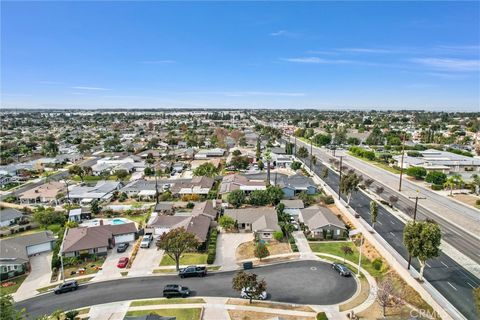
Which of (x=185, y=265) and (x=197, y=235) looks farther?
(x=197, y=235)

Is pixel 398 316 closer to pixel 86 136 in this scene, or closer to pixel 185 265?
pixel 185 265

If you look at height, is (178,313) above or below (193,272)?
below

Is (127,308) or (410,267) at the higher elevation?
(410,267)

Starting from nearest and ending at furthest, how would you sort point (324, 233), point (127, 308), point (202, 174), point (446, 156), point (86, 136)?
point (127, 308), point (324, 233), point (202, 174), point (446, 156), point (86, 136)

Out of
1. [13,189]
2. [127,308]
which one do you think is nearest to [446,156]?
[127,308]

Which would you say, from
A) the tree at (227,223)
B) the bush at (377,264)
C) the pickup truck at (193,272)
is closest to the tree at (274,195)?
the tree at (227,223)

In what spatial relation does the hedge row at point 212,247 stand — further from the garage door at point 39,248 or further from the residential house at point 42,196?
the residential house at point 42,196

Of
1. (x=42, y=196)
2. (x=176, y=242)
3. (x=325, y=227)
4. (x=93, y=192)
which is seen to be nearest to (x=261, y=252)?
(x=176, y=242)

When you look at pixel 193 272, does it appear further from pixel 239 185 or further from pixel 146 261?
pixel 239 185
